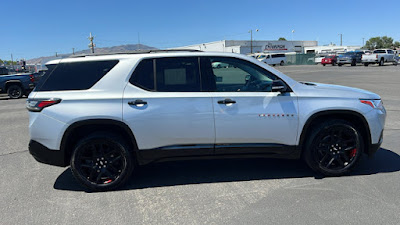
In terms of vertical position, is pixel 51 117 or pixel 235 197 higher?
pixel 51 117

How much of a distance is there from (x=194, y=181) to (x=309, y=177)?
63.2 inches

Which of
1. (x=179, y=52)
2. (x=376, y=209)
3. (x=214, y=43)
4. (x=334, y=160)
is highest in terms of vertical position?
(x=214, y=43)

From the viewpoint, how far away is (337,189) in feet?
12.4

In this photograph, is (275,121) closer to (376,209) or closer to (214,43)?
(376,209)

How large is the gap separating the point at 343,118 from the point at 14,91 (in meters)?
15.9

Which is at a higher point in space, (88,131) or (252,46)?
(252,46)

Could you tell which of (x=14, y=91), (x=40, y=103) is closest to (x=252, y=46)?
(x=14, y=91)

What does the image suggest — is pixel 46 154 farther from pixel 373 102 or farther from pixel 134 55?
pixel 373 102

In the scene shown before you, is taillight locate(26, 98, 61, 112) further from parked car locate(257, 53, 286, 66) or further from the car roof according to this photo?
parked car locate(257, 53, 286, 66)

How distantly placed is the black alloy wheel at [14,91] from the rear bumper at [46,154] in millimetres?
13398

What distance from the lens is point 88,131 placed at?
3889 mm

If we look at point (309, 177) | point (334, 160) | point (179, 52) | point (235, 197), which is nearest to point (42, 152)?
point (179, 52)

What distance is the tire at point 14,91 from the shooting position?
14999 millimetres

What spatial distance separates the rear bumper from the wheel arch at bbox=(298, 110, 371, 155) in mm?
3117
